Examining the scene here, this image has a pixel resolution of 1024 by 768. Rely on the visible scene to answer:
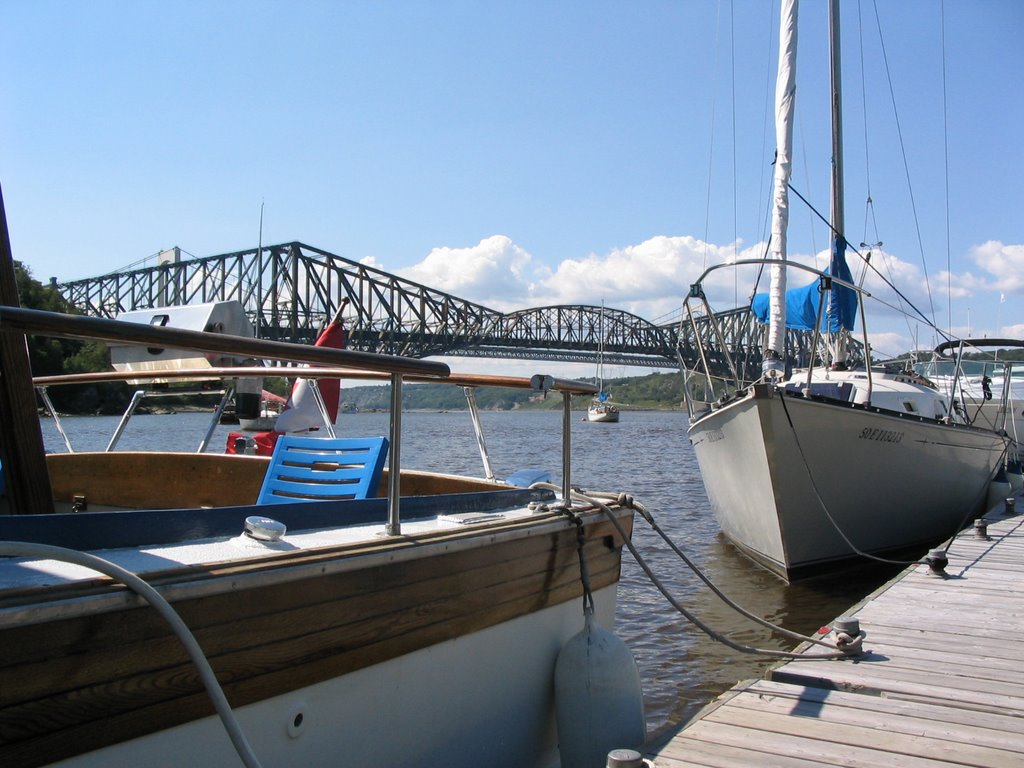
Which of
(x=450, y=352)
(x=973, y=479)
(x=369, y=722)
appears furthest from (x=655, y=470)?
(x=450, y=352)

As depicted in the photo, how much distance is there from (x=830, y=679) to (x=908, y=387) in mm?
8372

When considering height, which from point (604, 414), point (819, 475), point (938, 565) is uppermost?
point (819, 475)

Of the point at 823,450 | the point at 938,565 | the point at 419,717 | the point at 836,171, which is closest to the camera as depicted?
the point at 419,717

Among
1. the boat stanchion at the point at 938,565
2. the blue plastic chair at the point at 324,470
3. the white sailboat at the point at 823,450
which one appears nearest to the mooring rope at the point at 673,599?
the blue plastic chair at the point at 324,470

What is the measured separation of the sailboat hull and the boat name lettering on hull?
11mm

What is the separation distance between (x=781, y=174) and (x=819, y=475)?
4381mm

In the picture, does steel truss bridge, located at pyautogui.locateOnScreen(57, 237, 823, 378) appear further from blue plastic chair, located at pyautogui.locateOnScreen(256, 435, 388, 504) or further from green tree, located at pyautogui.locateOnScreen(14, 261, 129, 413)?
blue plastic chair, located at pyautogui.locateOnScreen(256, 435, 388, 504)

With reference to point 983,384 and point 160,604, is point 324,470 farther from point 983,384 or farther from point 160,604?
point 983,384

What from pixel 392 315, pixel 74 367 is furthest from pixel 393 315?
pixel 74 367

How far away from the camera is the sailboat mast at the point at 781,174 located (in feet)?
33.1

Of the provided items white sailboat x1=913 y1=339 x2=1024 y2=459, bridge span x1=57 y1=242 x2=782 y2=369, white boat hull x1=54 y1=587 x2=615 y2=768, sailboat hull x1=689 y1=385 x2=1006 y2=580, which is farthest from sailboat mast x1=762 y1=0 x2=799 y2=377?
bridge span x1=57 y1=242 x2=782 y2=369

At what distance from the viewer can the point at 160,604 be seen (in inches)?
68.7

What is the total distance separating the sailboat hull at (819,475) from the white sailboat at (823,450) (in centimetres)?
1

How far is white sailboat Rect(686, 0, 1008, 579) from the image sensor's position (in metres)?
8.29
